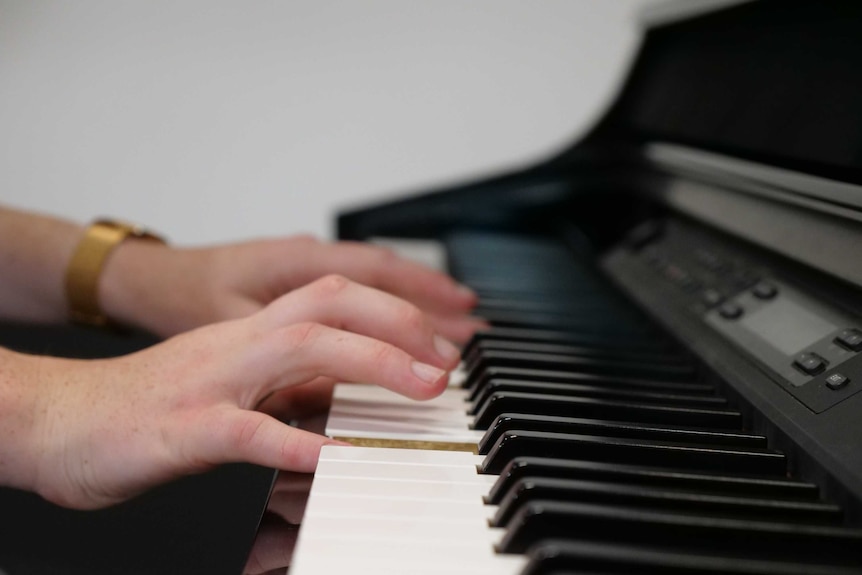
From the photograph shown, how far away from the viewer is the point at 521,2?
243 centimetres

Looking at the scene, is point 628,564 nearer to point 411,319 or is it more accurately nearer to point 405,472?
point 405,472

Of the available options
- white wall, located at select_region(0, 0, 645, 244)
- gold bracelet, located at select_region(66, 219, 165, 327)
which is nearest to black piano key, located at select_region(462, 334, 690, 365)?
gold bracelet, located at select_region(66, 219, 165, 327)

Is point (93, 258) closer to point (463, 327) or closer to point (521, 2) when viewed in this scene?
point (463, 327)

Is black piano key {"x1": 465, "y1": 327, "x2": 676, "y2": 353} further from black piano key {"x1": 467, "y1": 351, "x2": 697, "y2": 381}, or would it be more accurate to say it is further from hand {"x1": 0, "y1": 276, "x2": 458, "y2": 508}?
hand {"x1": 0, "y1": 276, "x2": 458, "y2": 508}

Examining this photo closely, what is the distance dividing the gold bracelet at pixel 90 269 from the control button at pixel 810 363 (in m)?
0.80

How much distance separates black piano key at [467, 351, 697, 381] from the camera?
789 mm

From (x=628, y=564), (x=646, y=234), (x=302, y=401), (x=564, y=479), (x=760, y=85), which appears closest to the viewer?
(x=628, y=564)

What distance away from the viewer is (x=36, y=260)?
1076 millimetres

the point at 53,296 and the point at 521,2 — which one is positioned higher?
the point at 521,2

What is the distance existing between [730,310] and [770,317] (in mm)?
53

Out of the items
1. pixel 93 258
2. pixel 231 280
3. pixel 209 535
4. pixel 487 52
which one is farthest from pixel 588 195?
pixel 487 52

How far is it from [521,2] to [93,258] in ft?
5.64

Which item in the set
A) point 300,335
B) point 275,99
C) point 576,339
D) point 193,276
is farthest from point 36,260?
point 275,99

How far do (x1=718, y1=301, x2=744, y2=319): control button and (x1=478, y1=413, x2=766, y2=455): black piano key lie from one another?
20 centimetres
